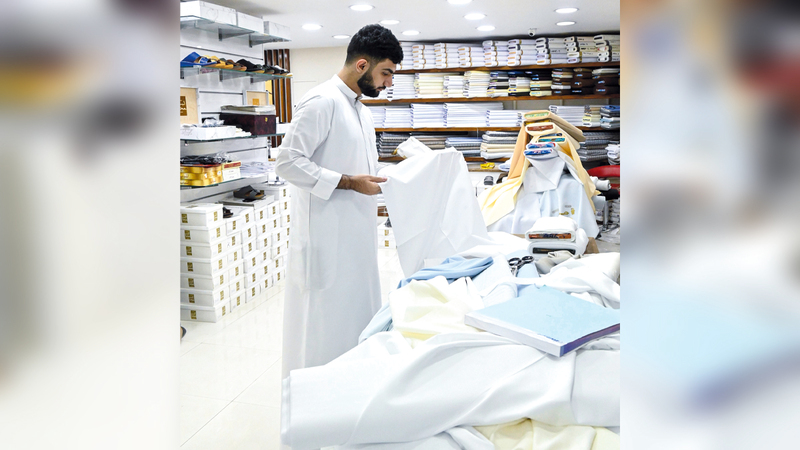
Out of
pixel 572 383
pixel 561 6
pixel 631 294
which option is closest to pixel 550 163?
pixel 561 6

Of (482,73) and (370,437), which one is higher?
(482,73)

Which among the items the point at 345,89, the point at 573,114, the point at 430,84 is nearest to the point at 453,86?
the point at 430,84

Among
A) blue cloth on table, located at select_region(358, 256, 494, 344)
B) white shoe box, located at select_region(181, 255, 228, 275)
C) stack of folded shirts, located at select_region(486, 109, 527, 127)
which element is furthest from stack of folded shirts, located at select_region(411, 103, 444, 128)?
blue cloth on table, located at select_region(358, 256, 494, 344)

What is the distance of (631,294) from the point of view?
167 mm

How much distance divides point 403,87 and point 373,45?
4548 mm

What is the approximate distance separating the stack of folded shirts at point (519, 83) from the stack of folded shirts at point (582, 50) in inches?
20.3

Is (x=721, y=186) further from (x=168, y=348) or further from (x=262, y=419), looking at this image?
(x=262, y=419)

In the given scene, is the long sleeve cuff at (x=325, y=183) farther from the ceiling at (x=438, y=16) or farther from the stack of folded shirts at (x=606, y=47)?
the stack of folded shirts at (x=606, y=47)

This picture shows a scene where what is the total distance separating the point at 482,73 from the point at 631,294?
6546 millimetres

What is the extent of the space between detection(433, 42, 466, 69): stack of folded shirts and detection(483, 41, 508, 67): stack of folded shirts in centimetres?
31

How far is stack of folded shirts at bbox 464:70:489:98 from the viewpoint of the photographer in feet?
21.1

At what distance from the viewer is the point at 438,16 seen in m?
5.05

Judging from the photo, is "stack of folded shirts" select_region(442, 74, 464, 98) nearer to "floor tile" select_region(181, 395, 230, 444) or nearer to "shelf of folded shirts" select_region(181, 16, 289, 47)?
"shelf of folded shirts" select_region(181, 16, 289, 47)

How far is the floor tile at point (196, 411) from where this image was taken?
224 cm
